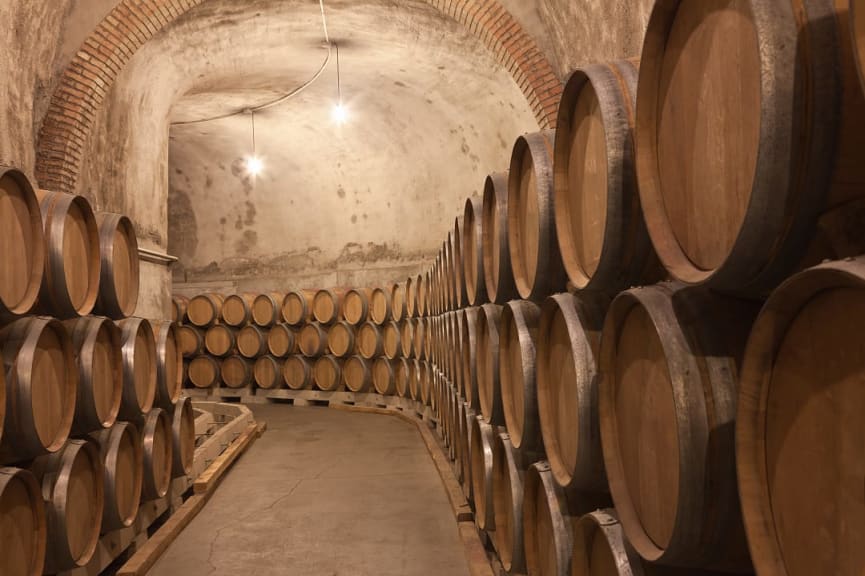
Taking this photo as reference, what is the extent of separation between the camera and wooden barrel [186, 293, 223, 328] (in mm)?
11875

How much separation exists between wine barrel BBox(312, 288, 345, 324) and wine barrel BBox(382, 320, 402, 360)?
103 centimetres

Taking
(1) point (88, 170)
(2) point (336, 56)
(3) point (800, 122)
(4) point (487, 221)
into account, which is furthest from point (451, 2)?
(3) point (800, 122)

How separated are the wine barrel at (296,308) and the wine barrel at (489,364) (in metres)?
7.61

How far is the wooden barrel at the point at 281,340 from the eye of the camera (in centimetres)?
1134

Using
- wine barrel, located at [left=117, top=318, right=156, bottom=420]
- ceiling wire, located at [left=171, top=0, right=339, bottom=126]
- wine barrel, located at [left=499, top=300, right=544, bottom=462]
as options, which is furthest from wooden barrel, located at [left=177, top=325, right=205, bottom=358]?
wine barrel, located at [left=499, top=300, right=544, bottom=462]

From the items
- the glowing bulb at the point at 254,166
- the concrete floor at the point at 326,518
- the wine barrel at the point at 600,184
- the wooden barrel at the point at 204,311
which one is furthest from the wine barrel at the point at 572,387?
the glowing bulb at the point at 254,166

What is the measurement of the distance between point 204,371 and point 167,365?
7.39 metres

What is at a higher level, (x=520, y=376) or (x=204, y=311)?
(x=204, y=311)

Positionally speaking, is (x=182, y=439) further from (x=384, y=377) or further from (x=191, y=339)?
(x=191, y=339)

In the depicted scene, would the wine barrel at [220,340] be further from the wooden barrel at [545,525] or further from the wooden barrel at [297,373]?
the wooden barrel at [545,525]

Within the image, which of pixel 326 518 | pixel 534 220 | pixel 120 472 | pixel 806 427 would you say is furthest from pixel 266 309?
pixel 806 427

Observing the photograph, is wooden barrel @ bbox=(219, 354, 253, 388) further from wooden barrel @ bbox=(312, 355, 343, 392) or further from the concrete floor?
the concrete floor

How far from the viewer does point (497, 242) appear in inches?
132

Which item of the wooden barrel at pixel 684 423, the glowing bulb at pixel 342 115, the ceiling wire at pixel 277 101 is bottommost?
the wooden barrel at pixel 684 423
